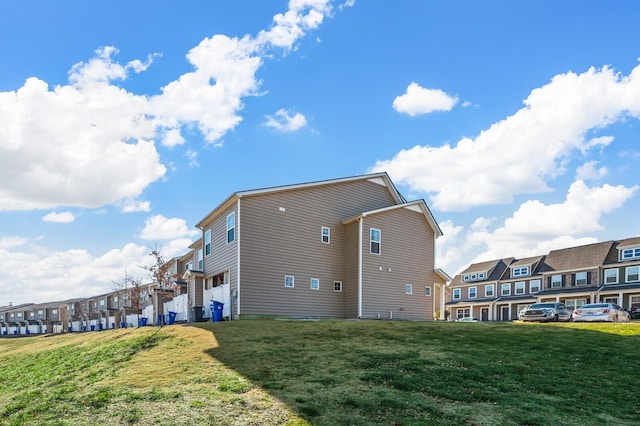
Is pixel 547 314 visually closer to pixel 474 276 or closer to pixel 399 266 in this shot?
pixel 399 266

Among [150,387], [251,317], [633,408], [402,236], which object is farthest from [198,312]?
[633,408]

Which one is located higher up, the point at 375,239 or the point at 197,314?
the point at 375,239

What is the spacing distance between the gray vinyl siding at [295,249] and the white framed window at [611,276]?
1290 inches

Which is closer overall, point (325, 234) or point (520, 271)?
point (325, 234)

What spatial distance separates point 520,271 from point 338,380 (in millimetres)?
53539

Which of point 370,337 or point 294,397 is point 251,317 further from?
point 294,397

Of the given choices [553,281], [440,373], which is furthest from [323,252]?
[553,281]

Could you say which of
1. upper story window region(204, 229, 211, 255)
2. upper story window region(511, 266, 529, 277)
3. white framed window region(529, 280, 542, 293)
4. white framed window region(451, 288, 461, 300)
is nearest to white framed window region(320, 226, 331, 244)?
upper story window region(204, 229, 211, 255)

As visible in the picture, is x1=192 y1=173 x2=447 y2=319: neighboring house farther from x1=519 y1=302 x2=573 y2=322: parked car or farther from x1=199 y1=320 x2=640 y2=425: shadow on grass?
x1=199 y1=320 x2=640 y2=425: shadow on grass

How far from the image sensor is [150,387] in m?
10.4

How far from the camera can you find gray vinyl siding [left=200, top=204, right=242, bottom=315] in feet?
78.8

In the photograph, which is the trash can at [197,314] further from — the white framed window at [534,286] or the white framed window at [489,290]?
the white framed window at [489,290]

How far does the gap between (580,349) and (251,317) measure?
1396 centimetres

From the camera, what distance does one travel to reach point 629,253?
47312 millimetres
